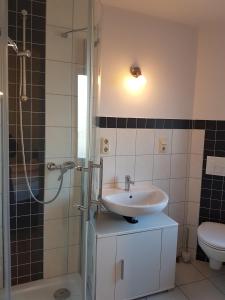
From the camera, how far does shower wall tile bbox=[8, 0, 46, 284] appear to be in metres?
1.72

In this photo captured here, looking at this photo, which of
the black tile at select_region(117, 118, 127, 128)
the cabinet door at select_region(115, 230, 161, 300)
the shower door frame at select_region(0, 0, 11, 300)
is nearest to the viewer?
the shower door frame at select_region(0, 0, 11, 300)

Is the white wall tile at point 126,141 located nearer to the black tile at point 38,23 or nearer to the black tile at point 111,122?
the black tile at point 111,122

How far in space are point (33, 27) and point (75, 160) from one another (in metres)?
0.97

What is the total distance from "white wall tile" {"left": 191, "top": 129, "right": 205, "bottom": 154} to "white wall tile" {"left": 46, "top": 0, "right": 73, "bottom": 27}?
1509 millimetres

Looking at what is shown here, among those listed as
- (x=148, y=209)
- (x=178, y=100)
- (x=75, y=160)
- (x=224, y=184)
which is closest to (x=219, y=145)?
(x=224, y=184)

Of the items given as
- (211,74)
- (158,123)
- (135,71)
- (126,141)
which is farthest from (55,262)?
(211,74)

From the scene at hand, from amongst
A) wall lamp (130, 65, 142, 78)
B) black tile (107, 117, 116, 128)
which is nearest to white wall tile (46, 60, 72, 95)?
black tile (107, 117, 116, 128)

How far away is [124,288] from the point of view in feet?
6.48

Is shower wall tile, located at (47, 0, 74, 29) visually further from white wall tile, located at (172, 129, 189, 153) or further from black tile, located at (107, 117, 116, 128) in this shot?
white wall tile, located at (172, 129, 189, 153)

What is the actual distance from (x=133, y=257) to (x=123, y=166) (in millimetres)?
768

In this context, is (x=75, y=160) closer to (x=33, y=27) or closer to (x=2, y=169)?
(x=2, y=169)

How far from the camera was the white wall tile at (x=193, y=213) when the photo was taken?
8.51 ft

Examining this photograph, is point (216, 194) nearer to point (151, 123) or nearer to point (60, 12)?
point (151, 123)

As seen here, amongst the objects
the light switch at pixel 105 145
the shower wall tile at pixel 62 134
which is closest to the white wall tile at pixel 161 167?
the light switch at pixel 105 145
